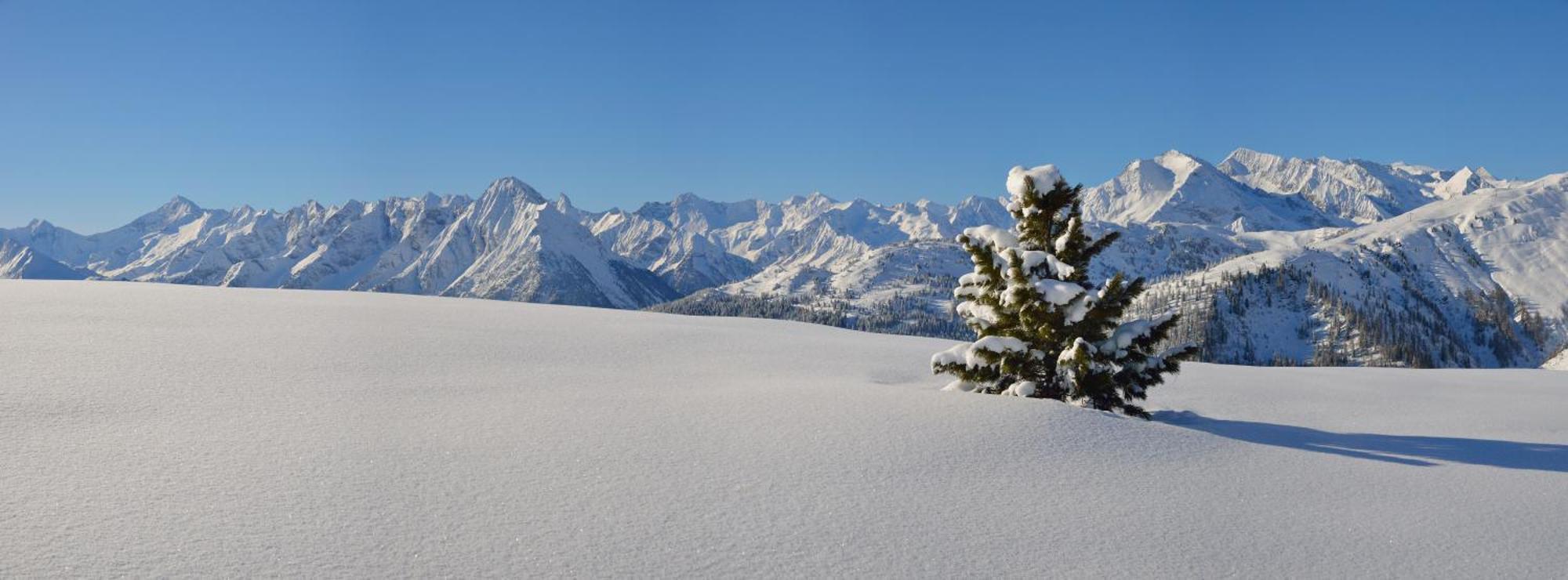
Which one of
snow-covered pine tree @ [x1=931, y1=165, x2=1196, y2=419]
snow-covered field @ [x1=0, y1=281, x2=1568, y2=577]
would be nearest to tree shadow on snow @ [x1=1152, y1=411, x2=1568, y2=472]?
snow-covered field @ [x1=0, y1=281, x2=1568, y2=577]

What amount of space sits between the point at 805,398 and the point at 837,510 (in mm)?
3939

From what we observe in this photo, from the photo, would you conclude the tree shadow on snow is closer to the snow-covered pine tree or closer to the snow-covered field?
the snow-covered field

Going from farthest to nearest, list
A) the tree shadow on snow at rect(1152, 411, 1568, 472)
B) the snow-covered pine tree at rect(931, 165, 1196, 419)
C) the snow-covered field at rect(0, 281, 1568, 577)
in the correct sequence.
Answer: the snow-covered pine tree at rect(931, 165, 1196, 419) → the tree shadow on snow at rect(1152, 411, 1568, 472) → the snow-covered field at rect(0, 281, 1568, 577)

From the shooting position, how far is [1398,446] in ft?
33.7

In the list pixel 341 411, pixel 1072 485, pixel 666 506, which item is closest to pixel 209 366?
pixel 341 411

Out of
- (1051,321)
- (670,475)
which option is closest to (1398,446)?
(1051,321)

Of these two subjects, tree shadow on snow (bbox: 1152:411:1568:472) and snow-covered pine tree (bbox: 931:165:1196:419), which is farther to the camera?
snow-covered pine tree (bbox: 931:165:1196:419)

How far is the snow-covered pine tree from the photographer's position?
11.8 metres

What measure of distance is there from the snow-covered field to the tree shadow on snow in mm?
79

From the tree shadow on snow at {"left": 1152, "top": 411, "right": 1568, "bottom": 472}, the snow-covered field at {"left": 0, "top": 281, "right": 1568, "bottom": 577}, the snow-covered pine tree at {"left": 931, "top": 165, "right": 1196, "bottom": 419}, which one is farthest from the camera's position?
the snow-covered pine tree at {"left": 931, "top": 165, "right": 1196, "bottom": 419}

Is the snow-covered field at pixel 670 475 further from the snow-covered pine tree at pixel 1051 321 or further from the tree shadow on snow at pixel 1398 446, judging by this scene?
the snow-covered pine tree at pixel 1051 321

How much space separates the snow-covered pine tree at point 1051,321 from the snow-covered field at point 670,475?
3.72 ft

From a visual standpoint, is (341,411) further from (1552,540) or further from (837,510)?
(1552,540)

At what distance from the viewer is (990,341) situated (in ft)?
38.8
